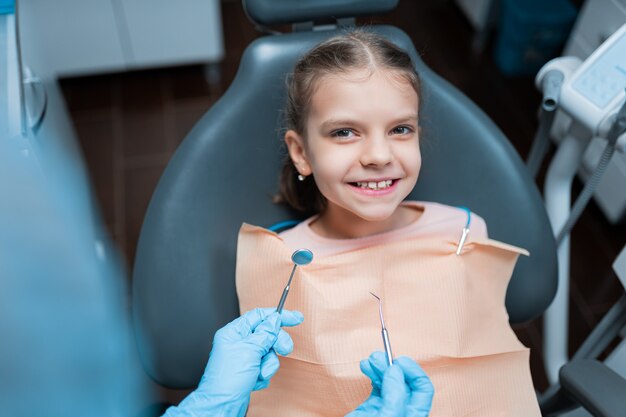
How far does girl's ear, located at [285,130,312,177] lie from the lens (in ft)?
3.52

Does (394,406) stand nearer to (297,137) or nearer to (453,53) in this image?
(297,137)

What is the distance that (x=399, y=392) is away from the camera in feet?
2.67

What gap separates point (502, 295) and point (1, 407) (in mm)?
828

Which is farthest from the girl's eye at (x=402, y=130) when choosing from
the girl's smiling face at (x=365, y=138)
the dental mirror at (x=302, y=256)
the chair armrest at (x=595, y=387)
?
the chair armrest at (x=595, y=387)

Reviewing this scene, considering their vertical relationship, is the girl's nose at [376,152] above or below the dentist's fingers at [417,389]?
above

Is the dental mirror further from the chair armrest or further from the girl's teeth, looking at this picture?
the chair armrest

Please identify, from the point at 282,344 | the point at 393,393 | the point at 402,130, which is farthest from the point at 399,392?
the point at 402,130

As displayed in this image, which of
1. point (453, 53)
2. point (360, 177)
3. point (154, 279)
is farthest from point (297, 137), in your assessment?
point (453, 53)

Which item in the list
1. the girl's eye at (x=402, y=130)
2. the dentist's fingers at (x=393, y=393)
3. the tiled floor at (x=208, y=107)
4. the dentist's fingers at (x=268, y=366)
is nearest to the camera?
the dentist's fingers at (x=393, y=393)

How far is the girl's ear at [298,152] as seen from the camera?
1.07 m

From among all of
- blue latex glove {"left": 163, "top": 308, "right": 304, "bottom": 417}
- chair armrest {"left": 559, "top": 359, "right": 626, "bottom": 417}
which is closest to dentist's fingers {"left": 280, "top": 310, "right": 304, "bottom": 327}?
blue latex glove {"left": 163, "top": 308, "right": 304, "bottom": 417}

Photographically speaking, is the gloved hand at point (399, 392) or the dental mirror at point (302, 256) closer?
the gloved hand at point (399, 392)

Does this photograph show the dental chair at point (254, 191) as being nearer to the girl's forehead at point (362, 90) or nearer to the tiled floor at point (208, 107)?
the girl's forehead at point (362, 90)

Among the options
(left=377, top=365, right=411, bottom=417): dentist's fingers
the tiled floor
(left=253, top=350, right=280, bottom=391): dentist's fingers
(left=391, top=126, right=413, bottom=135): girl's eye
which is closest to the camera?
(left=377, top=365, right=411, bottom=417): dentist's fingers
